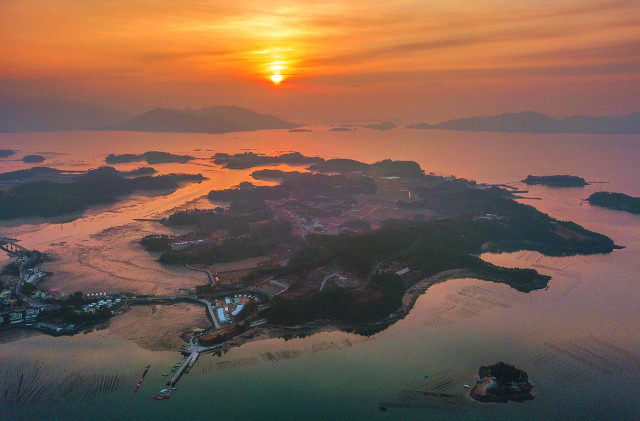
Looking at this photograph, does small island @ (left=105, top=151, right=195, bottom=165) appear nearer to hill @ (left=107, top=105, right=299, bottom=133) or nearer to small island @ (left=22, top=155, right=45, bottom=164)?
small island @ (left=22, top=155, right=45, bottom=164)

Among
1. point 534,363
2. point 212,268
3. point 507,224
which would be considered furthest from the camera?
point 507,224

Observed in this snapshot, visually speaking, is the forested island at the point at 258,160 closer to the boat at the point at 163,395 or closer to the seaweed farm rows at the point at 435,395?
the boat at the point at 163,395

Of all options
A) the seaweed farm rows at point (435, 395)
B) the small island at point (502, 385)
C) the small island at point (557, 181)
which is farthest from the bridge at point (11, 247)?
the small island at point (557, 181)

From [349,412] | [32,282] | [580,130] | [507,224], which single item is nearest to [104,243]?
[32,282]

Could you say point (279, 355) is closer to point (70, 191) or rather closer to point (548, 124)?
point (70, 191)

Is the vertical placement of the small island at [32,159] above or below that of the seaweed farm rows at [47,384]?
above

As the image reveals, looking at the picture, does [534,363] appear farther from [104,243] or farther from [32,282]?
[104,243]
